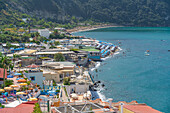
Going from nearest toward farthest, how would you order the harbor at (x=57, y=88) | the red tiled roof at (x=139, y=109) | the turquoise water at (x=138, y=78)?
the red tiled roof at (x=139, y=109)
the harbor at (x=57, y=88)
the turquoise water at (x=138, y=78)

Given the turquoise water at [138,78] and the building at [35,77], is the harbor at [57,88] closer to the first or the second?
the building at [35,77]

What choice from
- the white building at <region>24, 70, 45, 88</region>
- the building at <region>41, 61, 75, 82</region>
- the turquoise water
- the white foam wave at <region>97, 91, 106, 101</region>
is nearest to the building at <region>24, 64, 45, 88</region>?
the white building at <region>24, 70, 45, 88</region>

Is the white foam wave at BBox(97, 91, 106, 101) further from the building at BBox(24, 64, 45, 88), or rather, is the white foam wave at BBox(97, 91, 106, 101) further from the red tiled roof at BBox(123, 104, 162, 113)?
the red tiled roof at BBox(123, 104, 162, 113)

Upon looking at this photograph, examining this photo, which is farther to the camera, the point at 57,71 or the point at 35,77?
the point at 57,71

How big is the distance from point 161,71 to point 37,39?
5013 cm

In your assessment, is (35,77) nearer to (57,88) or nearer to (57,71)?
(57,88)

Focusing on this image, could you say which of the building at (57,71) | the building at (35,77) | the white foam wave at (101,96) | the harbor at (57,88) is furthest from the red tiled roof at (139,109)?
→ the building at (57,71)

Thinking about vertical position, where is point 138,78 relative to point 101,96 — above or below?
below

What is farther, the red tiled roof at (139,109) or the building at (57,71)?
the building at (57,71)

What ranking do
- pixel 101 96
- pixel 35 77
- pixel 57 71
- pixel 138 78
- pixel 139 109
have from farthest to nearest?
pixel 138 78 → pixel 57 71 → pixel 101 96 → pixel 35 77 → pixel 139 109

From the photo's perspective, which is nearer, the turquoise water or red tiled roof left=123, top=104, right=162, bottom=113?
red tiled roof left=123, top=104, right=162, bottom=113

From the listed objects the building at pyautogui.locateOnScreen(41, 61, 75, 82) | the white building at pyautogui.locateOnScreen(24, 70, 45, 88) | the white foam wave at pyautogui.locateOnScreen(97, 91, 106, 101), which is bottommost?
the white foam wave at pyautogui.locateOnScreen(97, 91, 106, 101)

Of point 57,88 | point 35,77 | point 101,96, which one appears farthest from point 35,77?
point 101,96

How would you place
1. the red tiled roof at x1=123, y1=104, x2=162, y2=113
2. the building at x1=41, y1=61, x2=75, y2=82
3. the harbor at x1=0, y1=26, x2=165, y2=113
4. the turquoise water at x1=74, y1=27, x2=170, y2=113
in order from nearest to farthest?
the red tiled roof at x1=123, y1=104, x2=162, y2=113 < the harbor at x1=0, y1=26, x2=165, y2=113 < the turquoise water at x1=74, y1=27, x2=170, y2=113 < the building at x1=41, y1=61, x2=75, y2=82
